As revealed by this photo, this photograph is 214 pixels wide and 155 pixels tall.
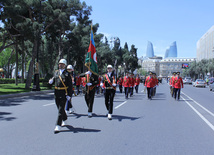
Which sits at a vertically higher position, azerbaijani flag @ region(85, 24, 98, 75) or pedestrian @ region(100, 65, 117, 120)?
azerbaijani flag @ region(85, 24, 98, 75)

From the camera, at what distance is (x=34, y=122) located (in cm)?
741

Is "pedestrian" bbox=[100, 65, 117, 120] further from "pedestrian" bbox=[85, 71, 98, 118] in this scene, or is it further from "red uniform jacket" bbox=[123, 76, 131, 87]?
"red uniform jacket" bbox=[123, 76, 131, 87]

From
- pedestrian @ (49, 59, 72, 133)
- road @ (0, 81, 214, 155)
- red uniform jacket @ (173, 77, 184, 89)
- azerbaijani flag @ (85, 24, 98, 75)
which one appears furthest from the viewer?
red uniform jacket @ (173, 77, 184, 89)

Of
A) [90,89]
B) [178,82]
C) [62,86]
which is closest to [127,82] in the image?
[178,82]

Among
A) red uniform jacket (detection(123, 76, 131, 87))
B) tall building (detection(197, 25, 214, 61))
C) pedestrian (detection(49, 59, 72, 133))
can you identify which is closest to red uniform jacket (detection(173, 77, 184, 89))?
red uniform jacket (detection(123, 76, 131, 87))

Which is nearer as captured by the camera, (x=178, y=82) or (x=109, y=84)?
(x=109, y=84)

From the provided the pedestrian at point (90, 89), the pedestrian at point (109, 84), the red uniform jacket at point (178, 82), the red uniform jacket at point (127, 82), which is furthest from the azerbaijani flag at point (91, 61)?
the red uniform jacket at point (178, 82)

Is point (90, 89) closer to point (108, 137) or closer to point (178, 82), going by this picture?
point (108, 137)

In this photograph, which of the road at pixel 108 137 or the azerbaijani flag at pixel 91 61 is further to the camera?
the azerbaijani flag at pixel 91 61

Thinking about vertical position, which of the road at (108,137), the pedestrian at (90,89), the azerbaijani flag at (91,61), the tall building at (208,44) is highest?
the tall building at (208,44)

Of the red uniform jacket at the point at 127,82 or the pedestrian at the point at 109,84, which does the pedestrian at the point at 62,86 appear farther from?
the red uniform jacket at the point at 127,82

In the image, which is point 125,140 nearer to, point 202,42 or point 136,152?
point 136,152

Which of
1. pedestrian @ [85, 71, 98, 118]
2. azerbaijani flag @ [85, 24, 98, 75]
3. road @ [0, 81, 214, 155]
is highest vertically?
azerbaijani flag @ [85, 24, 98, 75]

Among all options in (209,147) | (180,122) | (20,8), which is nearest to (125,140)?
(209,147)
